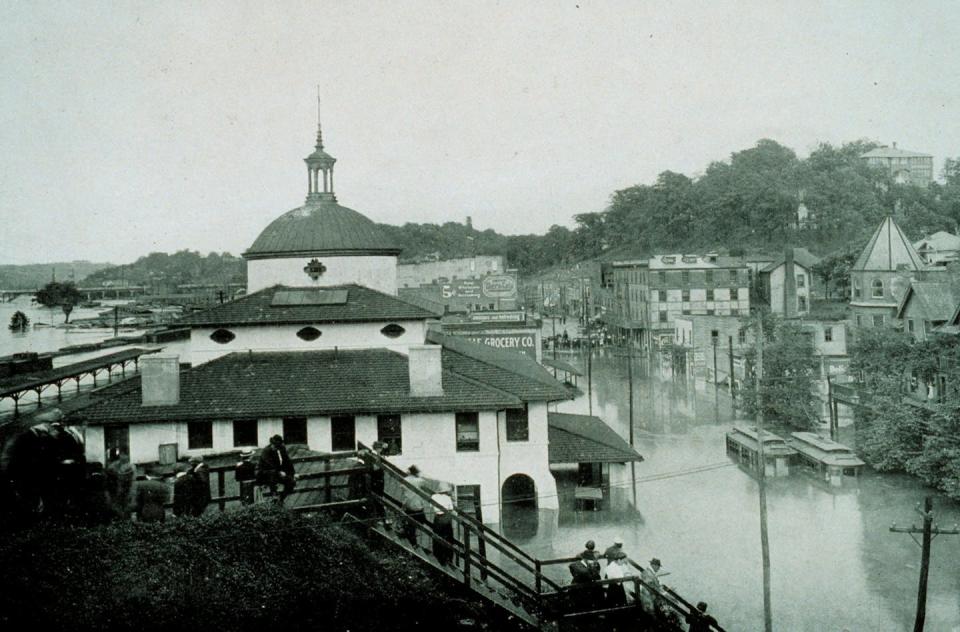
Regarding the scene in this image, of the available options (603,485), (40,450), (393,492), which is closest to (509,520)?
(603,485)

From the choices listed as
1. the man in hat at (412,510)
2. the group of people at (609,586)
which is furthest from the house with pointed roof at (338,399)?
the group of people at (609,586)

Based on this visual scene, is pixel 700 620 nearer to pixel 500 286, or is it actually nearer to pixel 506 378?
pixel 506 378

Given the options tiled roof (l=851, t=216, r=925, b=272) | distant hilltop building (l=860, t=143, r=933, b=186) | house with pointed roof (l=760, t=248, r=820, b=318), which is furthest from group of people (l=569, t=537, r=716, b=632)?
distant hilltop building (l=860, t=143, r=933, b=186)

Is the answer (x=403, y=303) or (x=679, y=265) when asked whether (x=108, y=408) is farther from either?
(x=679, y=265)

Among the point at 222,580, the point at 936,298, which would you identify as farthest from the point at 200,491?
the point at 936,298

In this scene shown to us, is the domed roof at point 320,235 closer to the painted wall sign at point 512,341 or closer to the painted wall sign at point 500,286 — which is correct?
the painted wall sign at point 512,341

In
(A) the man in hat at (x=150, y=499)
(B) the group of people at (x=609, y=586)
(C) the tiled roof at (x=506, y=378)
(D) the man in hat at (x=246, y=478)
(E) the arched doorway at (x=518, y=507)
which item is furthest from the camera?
(C) the tiled roof at (x=506, y=378)
